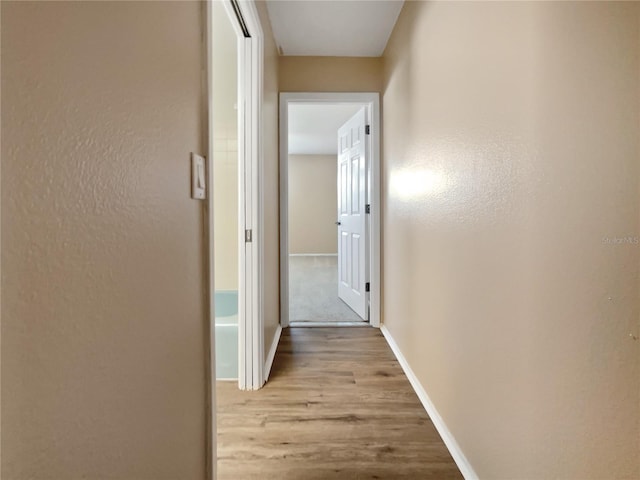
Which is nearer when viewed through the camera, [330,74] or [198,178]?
[198,178]

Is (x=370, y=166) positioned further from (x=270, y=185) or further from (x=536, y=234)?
(x=536, y=234)

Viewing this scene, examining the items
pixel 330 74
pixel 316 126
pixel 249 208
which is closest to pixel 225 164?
pixel 249 208

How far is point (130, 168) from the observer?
24.9 inches

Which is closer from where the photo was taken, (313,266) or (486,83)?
(486,83)

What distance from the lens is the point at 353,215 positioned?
A: 337 cm

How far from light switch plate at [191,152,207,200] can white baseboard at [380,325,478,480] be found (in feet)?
4.61

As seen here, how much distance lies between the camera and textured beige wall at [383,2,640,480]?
2.32 ft

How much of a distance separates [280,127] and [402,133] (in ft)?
3.83

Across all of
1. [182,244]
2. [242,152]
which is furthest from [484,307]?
[242,152]

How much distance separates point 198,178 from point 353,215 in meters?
2.53

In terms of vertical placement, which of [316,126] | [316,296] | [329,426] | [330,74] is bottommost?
[329,426]

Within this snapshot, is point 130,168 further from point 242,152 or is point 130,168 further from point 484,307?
point 242,152

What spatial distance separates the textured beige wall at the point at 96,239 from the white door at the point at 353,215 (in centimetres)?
234

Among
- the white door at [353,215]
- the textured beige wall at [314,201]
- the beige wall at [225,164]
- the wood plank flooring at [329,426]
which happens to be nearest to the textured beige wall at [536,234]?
the wood plank flooring at [329,426]
